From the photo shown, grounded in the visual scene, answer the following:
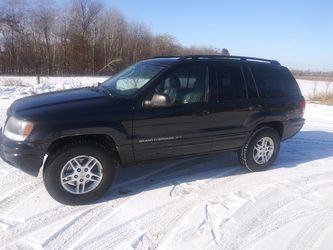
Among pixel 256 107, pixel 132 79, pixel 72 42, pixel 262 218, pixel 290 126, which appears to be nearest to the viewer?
pixel 262 218

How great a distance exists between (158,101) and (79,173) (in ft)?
4.30

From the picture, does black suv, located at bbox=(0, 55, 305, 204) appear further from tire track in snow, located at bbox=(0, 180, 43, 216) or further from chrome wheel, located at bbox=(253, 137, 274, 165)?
tire track in snow, located at bbox=(0, 180, 43, 216)

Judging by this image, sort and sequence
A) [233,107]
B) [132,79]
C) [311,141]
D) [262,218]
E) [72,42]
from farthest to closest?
[72,42] < [311,141] < [233,107] < [132,79] < [262,218]

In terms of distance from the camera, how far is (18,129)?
12.7ft

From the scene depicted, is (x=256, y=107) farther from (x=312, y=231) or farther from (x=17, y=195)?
(x=17, y=195)

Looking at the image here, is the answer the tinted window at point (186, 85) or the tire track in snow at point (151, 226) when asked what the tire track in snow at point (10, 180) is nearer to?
the tire track in snow at point (151, 226)

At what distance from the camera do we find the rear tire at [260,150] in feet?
17.9

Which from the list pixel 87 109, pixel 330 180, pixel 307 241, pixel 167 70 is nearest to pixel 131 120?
pixel 87 109

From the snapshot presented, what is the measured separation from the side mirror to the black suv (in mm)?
13

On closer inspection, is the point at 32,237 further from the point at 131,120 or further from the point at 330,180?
the point at 330,180

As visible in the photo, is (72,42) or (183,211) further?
(72,42)

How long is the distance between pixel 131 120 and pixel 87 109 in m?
0.55

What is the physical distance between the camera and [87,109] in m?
4.06

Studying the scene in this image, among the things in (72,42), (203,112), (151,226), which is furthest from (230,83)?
(72,42)
